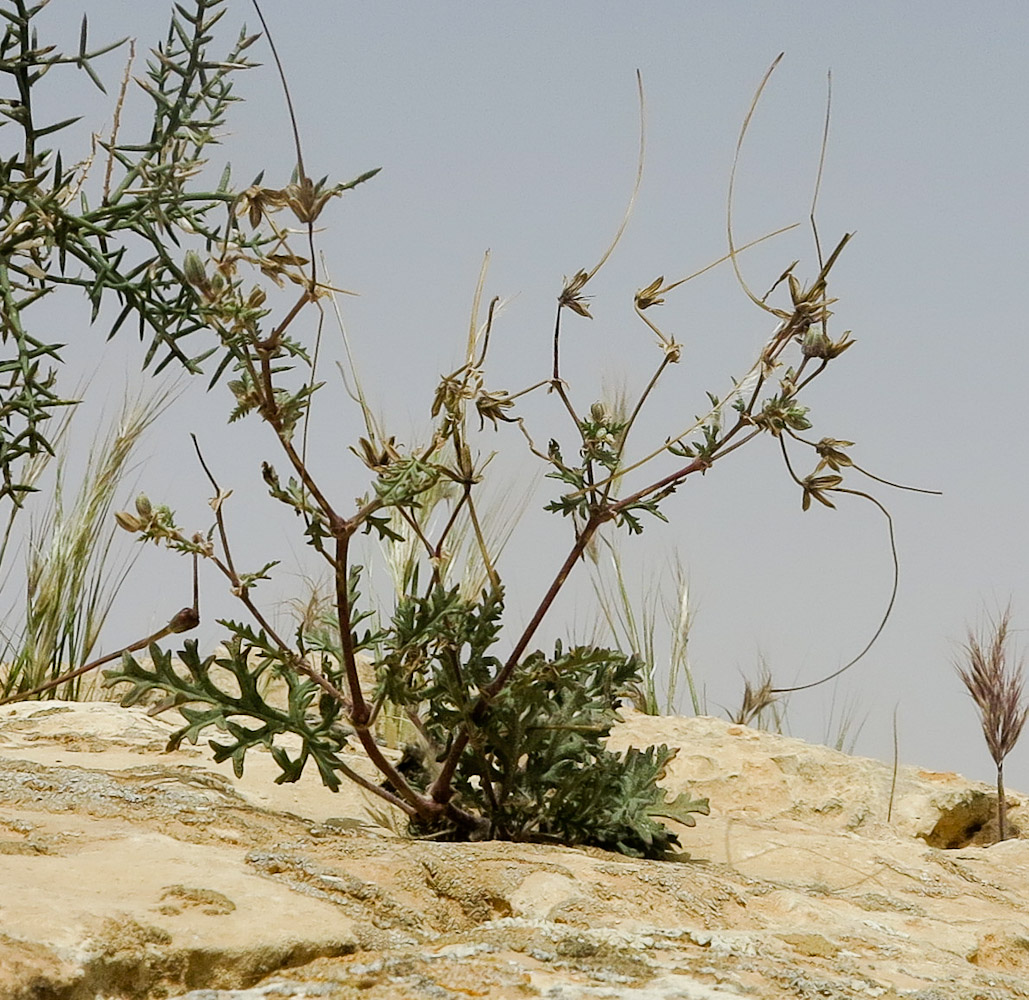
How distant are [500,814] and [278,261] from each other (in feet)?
3.60

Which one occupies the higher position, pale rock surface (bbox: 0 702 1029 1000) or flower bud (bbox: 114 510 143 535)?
flower bud (bbox: 114 510 143 535)

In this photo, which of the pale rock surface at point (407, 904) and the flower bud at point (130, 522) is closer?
the pale rock surface at point (407, 904)

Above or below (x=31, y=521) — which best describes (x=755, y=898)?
below

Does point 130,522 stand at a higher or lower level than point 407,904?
higher

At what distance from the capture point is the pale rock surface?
1.42 meters

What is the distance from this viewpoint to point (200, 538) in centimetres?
212

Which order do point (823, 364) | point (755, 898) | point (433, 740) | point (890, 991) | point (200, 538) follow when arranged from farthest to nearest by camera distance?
point (433, 740) < point (823, 364) < point (200, 538) < point (755, 898) < point (890, 991)

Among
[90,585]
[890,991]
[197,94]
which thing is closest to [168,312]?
[197,94]

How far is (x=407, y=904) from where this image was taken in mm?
1735

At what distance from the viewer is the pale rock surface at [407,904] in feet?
4.66

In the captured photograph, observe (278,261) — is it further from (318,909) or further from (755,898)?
(755,898)

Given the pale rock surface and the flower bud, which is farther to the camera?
the flower bud

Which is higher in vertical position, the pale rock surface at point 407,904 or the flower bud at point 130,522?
the flower bud at point 130,522

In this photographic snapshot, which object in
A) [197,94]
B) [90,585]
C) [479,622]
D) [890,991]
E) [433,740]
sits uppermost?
[197,94]
